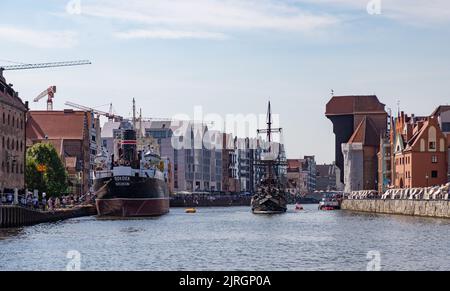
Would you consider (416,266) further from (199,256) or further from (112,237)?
(112,237)

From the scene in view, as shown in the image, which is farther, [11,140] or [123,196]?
[123,196]

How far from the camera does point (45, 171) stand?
150875 mm

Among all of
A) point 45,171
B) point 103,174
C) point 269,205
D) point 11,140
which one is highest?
point 11,140

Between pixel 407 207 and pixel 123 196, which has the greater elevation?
pixel 123 196

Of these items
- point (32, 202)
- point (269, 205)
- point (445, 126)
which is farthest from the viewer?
point (445, 126)

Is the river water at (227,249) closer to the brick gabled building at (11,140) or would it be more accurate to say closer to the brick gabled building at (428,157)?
the brick gabled building at (11,140)

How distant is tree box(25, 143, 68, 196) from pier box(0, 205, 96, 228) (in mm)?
12751

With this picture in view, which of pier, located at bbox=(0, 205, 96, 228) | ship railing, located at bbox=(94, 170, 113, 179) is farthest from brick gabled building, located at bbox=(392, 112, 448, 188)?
pier, located at bbox=(0, 205, 96, 228)

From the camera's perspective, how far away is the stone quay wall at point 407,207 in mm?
121144

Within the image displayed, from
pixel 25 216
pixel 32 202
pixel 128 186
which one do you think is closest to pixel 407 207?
pixel 128 186

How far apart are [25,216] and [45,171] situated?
4606 centimetres

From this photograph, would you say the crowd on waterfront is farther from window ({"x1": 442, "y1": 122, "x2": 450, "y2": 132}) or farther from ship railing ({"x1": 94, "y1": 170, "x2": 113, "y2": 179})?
window ({"x1": 442, "y1": 122, "x2": 450, "y2": 132})

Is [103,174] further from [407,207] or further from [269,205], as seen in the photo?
[407,207]

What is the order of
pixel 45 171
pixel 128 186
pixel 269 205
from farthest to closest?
pixel 269 205 → pixel 45 171 → pixel 128 186
